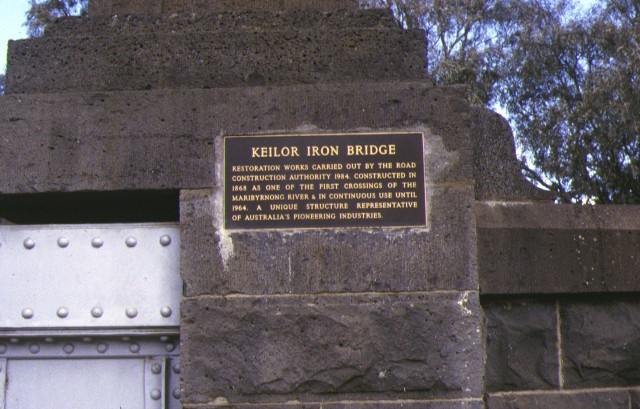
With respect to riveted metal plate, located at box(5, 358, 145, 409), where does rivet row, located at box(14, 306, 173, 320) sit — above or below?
above

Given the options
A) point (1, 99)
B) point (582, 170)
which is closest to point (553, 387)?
point (1, 99)

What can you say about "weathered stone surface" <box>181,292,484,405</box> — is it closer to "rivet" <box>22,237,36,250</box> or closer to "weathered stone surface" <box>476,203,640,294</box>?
"weathered stone surface" <box>476,203,640,294</box>

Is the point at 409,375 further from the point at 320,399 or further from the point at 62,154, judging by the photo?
the point at 62,154

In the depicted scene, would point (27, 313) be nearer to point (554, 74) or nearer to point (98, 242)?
point (98, 242)

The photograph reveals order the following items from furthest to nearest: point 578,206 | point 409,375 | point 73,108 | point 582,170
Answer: point 582,170, point 578,206, point 73,108, point 409,375

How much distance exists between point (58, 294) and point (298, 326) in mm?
1089

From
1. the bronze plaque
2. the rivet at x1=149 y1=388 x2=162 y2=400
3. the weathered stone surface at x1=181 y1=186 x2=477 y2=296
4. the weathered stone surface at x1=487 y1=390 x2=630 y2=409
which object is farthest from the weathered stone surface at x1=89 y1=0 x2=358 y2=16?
the weathered stone surface at x1=487 y1=390 x2=630 y2=409

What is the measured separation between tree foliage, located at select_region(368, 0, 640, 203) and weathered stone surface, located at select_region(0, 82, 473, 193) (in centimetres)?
1620

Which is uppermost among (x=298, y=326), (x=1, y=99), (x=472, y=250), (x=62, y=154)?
(x=1, y=99)

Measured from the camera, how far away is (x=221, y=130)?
13.0ft

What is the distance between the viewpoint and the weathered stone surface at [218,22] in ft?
13.9

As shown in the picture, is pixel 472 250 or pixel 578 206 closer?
pixel 472 250

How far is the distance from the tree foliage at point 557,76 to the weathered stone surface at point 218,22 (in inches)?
626

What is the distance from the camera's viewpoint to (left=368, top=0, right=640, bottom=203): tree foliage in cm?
2022
